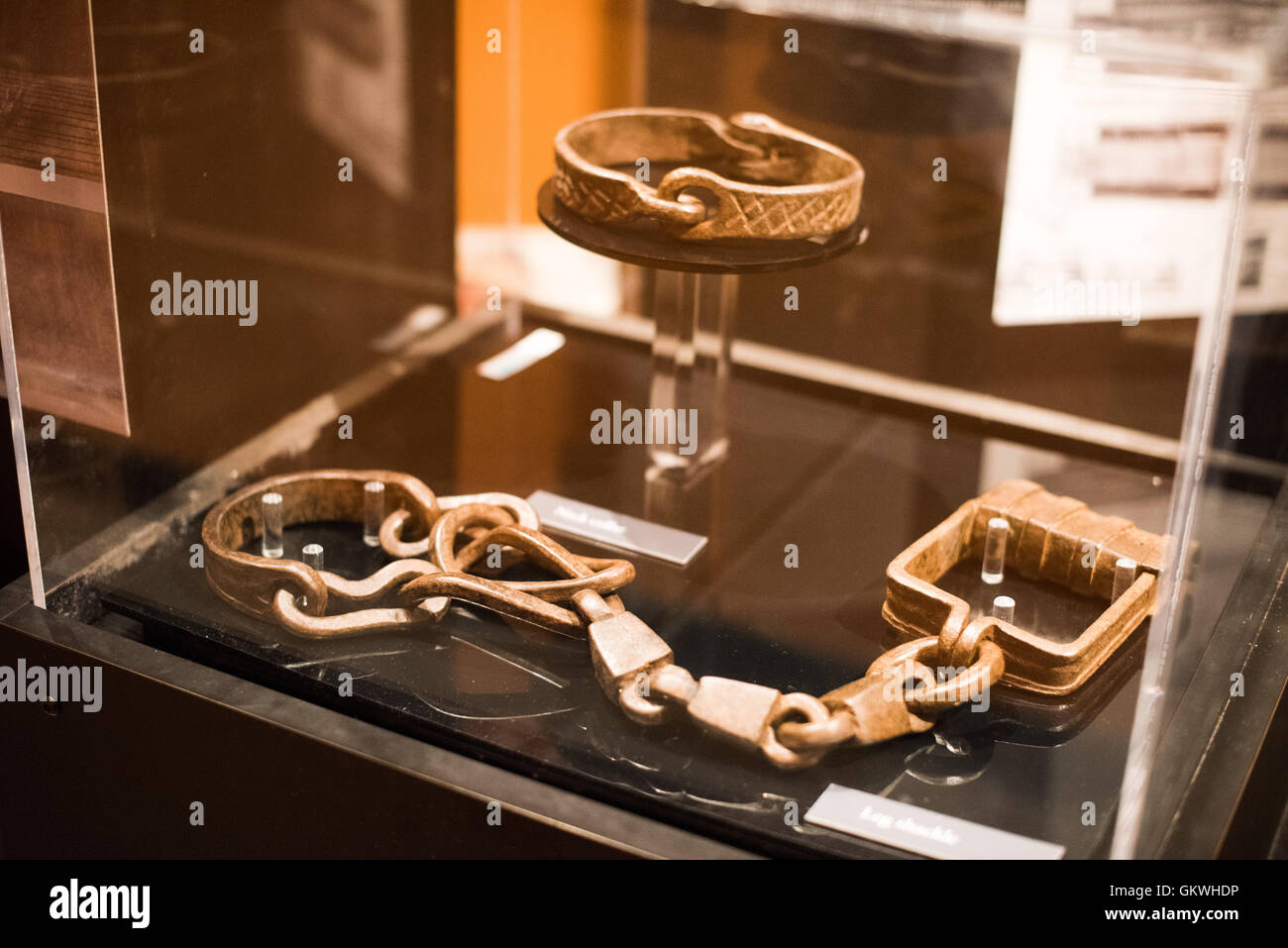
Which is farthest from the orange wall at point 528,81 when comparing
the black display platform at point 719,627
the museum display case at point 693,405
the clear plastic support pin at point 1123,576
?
the clear plastic support pin at point 1123,576

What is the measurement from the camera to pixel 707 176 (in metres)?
1.35

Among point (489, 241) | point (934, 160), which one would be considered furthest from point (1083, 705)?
point (489, 241)

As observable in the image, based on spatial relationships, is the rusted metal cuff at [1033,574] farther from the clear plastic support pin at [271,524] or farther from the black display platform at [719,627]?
the clear plastic support pin at [271,524]

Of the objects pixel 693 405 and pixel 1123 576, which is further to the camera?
pixel 693 405

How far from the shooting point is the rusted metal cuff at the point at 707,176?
4.44ft

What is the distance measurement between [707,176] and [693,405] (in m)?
0.30

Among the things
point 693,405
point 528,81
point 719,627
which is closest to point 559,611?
point 719,627

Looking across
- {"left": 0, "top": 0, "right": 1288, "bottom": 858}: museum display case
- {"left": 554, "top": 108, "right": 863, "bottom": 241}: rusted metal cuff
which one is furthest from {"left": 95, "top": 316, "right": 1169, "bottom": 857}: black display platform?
{"left": 554, "top": 108, "right": 863, "bottom": 241}: rusted metal cuff

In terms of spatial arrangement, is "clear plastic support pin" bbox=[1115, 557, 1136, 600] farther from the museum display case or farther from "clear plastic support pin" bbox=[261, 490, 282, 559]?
"clear plastic support pin" bbox=[261, 490, 282, 559]

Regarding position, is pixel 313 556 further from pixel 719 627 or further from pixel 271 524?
pixel 719 627

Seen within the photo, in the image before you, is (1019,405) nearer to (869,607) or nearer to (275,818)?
(869,607)

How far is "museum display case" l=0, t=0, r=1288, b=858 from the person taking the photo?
1163 mm

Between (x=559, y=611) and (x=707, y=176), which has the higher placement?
(x=707, y=176)

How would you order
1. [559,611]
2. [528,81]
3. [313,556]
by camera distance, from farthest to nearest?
[528,81], [313,556], [559,611]
